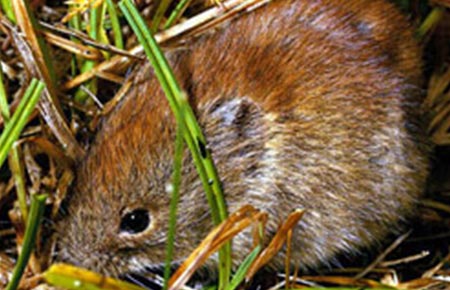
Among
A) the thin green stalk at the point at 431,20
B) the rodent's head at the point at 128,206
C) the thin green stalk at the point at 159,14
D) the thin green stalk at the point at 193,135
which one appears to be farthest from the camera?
the thin green stalk at the point at 431,20

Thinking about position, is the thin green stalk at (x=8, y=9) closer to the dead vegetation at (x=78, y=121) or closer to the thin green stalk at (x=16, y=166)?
the dead vegetation at (x=78, y=121)

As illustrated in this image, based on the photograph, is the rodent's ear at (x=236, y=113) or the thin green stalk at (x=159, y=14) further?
the thin green stalk at (x=159, y=14)

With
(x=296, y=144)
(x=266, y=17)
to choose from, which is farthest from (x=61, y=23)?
(x=296, y=144)

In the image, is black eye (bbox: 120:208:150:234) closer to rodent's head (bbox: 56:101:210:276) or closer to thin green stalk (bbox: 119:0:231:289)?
rodent's head (bbox: 56:101:210:276)

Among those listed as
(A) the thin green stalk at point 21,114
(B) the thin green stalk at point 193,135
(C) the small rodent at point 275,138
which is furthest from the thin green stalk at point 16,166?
(B) the thin green stalk at point 193,135

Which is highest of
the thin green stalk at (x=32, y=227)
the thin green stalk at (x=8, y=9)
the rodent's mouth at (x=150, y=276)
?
the thin green stalk at (x=8, y=9)

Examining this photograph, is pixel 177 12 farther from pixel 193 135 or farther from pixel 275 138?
pixel 193 135

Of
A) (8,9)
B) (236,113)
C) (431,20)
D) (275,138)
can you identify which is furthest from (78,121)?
(431,20)

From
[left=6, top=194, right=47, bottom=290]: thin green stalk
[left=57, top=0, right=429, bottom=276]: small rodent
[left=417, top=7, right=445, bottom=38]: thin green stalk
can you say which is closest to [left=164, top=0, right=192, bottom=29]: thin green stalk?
[left=57, top=0, right=429, bottom=276]: small rodent
